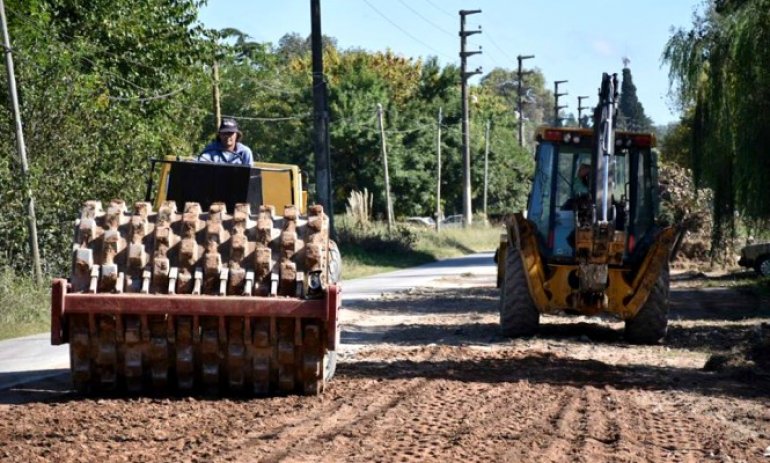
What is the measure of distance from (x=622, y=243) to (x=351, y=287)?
1346cm

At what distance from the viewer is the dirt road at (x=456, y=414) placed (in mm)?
7742

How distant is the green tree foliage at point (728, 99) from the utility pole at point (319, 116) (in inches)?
382

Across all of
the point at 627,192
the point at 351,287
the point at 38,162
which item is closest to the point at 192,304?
the point at 627,192

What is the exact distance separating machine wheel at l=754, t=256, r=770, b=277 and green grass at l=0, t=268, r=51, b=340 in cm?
1786

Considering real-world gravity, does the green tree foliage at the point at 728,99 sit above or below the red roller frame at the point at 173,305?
above

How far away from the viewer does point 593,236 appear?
1517 cm

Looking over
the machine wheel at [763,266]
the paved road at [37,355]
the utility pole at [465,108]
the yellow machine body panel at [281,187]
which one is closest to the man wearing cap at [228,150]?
the yellow machine body panel at [281,187]

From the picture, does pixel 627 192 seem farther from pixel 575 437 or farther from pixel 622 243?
pixel 575 437

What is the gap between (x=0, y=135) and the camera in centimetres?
2062

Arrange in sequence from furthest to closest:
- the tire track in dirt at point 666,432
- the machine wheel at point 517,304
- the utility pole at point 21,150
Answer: the utility pole at point 21,150
the machine wheel at point 517,304
the tire track in dirt at point 666,432

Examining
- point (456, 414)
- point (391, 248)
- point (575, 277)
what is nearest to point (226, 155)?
point (456, 414)

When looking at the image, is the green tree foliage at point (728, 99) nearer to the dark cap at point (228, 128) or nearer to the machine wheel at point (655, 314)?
the machine wheel at point (655, 314)

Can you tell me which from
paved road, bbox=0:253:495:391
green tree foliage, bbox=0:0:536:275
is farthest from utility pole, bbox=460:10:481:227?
paved road, bbox=0:253:495:391

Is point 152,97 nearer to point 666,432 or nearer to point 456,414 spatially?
point 456,414
